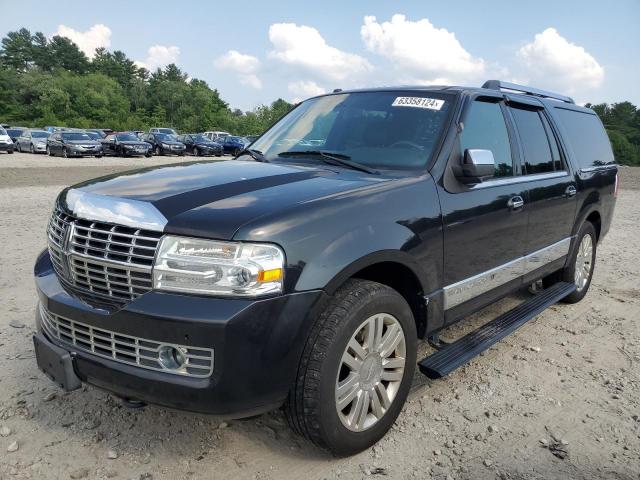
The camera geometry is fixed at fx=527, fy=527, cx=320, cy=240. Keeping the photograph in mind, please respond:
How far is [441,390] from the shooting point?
11.1ft

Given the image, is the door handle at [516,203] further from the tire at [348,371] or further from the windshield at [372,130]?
the tire at [348,371]

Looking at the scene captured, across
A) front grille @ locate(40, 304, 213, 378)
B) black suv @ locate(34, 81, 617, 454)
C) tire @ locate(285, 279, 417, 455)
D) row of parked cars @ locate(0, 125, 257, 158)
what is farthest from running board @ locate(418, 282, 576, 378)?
row of parked cars @ locate(0, 125, 257, 158)

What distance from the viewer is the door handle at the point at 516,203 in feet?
11.9

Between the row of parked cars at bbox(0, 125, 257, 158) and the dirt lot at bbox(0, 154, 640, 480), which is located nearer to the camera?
the dirt lot at bbox(0, 154, 640, 480)

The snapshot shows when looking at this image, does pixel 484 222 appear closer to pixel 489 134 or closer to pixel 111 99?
pixel 489 134

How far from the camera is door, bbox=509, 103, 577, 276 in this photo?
4.01 meters

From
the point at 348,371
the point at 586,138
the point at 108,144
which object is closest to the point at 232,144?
the point at 108,144

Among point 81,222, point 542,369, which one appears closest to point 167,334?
point 81,222

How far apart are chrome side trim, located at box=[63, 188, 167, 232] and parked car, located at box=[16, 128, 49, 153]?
112ft

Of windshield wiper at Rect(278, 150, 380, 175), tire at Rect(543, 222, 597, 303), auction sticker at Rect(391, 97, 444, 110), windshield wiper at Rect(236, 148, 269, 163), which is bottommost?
tire at Rect(543, 222, 597, 303)

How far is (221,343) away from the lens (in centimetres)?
213

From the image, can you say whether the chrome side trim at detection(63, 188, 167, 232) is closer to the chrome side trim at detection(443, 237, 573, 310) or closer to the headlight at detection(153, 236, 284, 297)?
the headlight at detection(153, 236, 284, 297)

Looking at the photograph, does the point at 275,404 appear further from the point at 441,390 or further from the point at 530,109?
the point at 530,109

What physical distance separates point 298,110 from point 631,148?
234 feet
